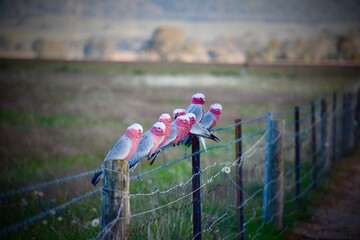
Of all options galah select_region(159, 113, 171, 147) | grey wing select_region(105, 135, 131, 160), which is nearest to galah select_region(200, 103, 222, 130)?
galah select_region(159, 113, 171, 147)

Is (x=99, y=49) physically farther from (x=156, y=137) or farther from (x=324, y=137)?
(x=156, y=137)

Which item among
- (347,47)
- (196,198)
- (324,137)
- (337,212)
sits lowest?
(337,212)

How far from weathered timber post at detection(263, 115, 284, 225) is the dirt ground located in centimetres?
41

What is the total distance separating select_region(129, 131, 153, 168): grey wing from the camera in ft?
17.5

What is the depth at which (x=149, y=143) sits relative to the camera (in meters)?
5.43

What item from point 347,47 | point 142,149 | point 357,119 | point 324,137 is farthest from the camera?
point 347,47

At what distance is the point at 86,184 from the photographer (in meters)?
9.85

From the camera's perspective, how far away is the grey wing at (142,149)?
211 inches

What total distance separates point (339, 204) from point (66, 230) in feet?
15.9

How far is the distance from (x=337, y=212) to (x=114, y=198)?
6.05 meters

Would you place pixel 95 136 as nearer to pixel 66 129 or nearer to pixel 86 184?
pixel 66 129

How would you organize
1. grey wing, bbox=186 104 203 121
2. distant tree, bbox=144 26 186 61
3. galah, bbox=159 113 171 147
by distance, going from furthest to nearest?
distant tree, bbox=144 26 186 61 → grey wing, bbox=186 104 203 121 → galah, bbox=159 113 171 147

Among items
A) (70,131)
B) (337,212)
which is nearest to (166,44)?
(70,131)

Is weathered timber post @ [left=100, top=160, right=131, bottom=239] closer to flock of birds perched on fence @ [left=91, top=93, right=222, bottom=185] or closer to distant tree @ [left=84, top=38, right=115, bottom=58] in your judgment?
flock of birds perched on fence @ [left=91, top=93, right=222, bottom=185]
